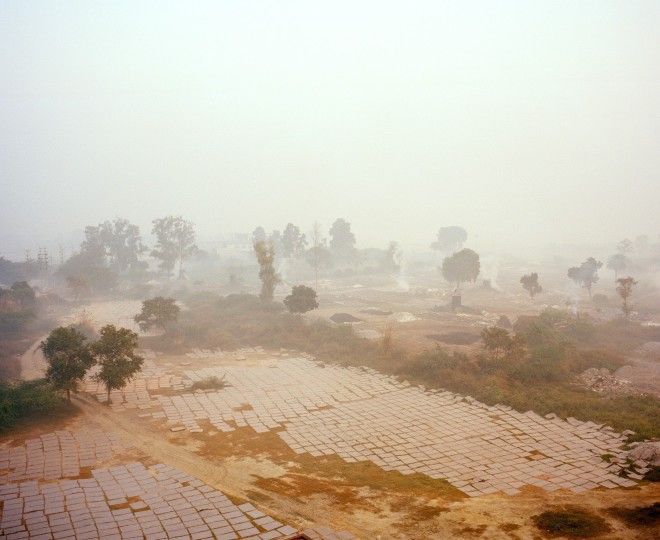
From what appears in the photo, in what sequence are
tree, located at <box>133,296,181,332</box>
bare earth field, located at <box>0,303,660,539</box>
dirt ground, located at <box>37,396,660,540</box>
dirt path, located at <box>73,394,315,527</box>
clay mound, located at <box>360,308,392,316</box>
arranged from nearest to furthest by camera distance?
dirt ground, located at <box>37,396,660,540</box> → bare earth field, located at <box>0,303,660,539</box> → dirt path, located at <box>73,394,315,527</box> → tree, located at <box>133,296,181,332</box> → clay mound, located at <box>360,308,392,316</box>

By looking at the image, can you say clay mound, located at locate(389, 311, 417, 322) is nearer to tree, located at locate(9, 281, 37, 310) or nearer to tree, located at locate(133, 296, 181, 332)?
tree, located at locate(133, 296, 181, 332)

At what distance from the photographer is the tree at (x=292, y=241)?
55531mm

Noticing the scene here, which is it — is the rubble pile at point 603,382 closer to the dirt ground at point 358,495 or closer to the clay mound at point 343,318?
the dirt ground at point 358,495

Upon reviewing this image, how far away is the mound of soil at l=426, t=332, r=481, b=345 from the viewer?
2400cm

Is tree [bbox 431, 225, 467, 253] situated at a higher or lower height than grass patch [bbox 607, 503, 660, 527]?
higher

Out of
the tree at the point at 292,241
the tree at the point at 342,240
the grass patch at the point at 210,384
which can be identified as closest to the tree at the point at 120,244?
the tree at the point at 292,241

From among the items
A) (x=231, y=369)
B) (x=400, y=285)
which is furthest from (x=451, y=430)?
(x=400, y=285)

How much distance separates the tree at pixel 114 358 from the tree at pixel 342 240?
4839 cm

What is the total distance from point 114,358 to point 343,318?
699 inches

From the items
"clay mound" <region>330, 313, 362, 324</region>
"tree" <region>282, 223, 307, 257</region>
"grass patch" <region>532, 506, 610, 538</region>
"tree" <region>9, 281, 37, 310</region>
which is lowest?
"grass patch" <region>532, 506, 610, 538</region>

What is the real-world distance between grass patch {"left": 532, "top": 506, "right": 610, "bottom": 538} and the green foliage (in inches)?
543

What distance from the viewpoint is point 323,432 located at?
1334 centimetres

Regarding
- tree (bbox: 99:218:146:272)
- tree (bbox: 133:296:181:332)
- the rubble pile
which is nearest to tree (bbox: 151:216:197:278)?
tree (bbox: 99:218:146:272)

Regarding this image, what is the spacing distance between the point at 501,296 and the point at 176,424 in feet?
112
